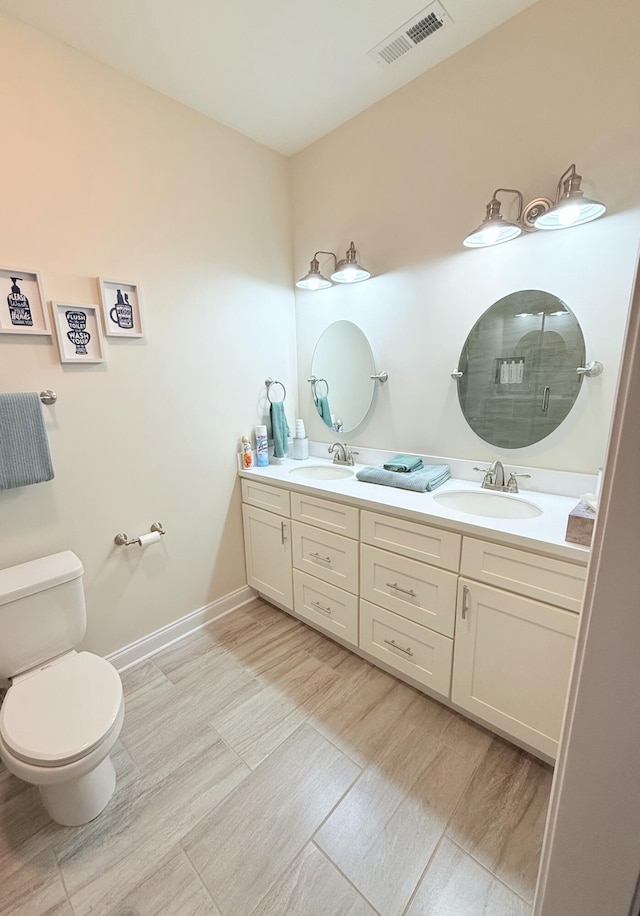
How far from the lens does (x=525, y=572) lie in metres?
1.23

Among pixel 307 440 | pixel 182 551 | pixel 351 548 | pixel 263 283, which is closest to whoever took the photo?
pixel 351 548

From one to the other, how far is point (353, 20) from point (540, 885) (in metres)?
2.50

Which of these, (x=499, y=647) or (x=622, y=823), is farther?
(x=499, y=647)

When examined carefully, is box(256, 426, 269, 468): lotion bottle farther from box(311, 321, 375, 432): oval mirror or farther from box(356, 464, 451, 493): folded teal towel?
box(356, 464, 451, 493): folded teal towel

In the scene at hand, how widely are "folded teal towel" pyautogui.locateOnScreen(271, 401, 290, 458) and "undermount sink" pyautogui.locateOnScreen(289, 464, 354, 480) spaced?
0.21 meters

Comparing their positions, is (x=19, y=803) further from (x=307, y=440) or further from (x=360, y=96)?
(x=360, y=96)

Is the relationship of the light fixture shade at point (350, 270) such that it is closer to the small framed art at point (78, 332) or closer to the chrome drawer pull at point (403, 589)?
the small framed art at point (78, 332)

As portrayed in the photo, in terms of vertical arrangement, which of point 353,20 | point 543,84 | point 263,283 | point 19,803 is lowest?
point 19,803

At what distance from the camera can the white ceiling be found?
133 cm

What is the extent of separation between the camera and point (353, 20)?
1395 millimetres

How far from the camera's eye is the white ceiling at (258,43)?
1.33 meters

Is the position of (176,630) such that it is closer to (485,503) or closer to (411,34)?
(485,503)

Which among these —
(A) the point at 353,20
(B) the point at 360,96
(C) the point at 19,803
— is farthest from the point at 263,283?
(C) the point at 19,803

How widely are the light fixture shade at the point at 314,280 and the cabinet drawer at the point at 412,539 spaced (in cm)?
136
